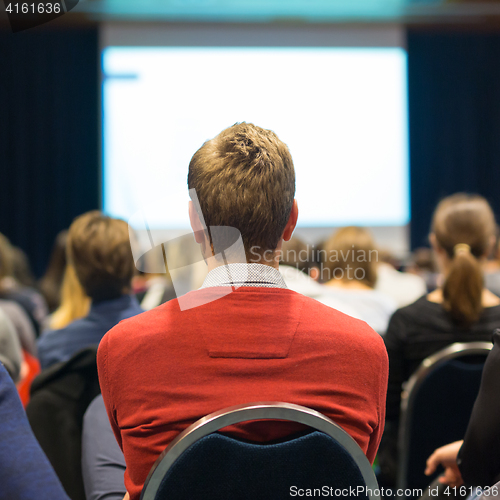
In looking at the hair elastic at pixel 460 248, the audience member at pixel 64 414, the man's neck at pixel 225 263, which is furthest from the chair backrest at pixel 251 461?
the hair elastic at pixel 460 248

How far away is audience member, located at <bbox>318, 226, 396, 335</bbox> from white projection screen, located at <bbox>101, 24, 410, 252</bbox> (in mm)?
3190

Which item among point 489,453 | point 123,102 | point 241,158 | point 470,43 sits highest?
point 470,43

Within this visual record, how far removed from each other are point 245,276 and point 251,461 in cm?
29

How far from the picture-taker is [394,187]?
599cm

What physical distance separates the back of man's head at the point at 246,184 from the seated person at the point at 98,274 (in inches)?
30.4

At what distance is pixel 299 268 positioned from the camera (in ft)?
8.17

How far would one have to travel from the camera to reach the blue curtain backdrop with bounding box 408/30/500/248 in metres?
6.53

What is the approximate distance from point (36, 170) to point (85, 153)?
26.3 inches

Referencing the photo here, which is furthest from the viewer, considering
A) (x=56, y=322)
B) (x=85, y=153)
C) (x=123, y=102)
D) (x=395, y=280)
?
(x=85, y=153)

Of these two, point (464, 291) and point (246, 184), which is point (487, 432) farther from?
point (464, 291)

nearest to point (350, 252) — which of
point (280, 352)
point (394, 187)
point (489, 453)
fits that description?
point (489, 453)

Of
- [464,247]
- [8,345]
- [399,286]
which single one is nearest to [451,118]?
[399,286]

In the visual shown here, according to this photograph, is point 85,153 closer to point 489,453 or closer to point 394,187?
point 394,187

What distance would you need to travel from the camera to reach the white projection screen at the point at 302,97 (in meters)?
5.48
